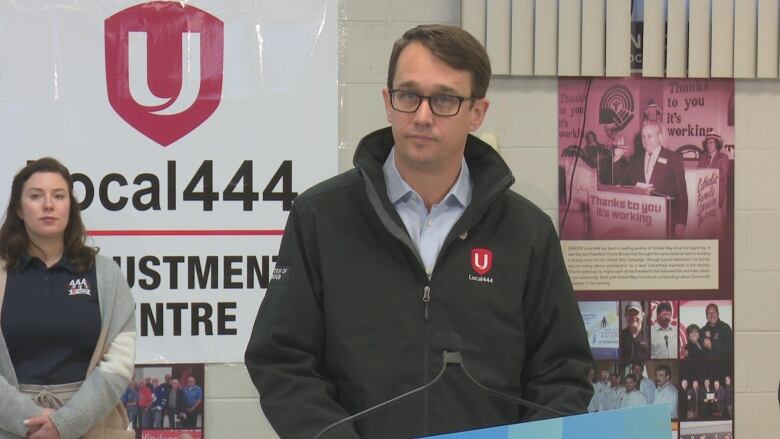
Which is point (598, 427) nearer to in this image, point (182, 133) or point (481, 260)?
point (481, 260)

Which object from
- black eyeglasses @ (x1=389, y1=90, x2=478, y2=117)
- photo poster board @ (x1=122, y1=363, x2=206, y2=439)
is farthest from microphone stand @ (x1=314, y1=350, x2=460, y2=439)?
photo poster board @ (x1=122, y1=363, x2=206, y2=439)

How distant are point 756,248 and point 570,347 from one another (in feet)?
7.74

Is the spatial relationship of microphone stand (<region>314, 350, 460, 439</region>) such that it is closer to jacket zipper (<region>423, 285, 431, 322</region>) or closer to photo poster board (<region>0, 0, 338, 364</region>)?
jacket zipper (<region>423, 285, 431, 322</region>)

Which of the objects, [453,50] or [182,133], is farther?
[182,133]

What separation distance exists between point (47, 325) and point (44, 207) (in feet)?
1.27

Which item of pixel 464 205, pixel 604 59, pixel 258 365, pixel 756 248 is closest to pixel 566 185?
pixel 604 59

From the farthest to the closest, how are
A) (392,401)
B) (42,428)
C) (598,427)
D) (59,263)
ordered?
(59,263) → (42,428) → (392,401) → (598,427)

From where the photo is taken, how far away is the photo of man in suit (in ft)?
12.1

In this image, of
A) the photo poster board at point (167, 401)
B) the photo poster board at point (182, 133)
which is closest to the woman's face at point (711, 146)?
the photo poster board at point (182, 133)

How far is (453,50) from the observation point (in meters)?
1.59

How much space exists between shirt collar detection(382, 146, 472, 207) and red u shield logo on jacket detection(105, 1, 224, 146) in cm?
206

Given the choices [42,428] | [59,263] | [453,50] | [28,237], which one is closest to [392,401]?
[453,50]

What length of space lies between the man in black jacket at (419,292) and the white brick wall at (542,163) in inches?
78.7

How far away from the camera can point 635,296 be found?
370 cm
